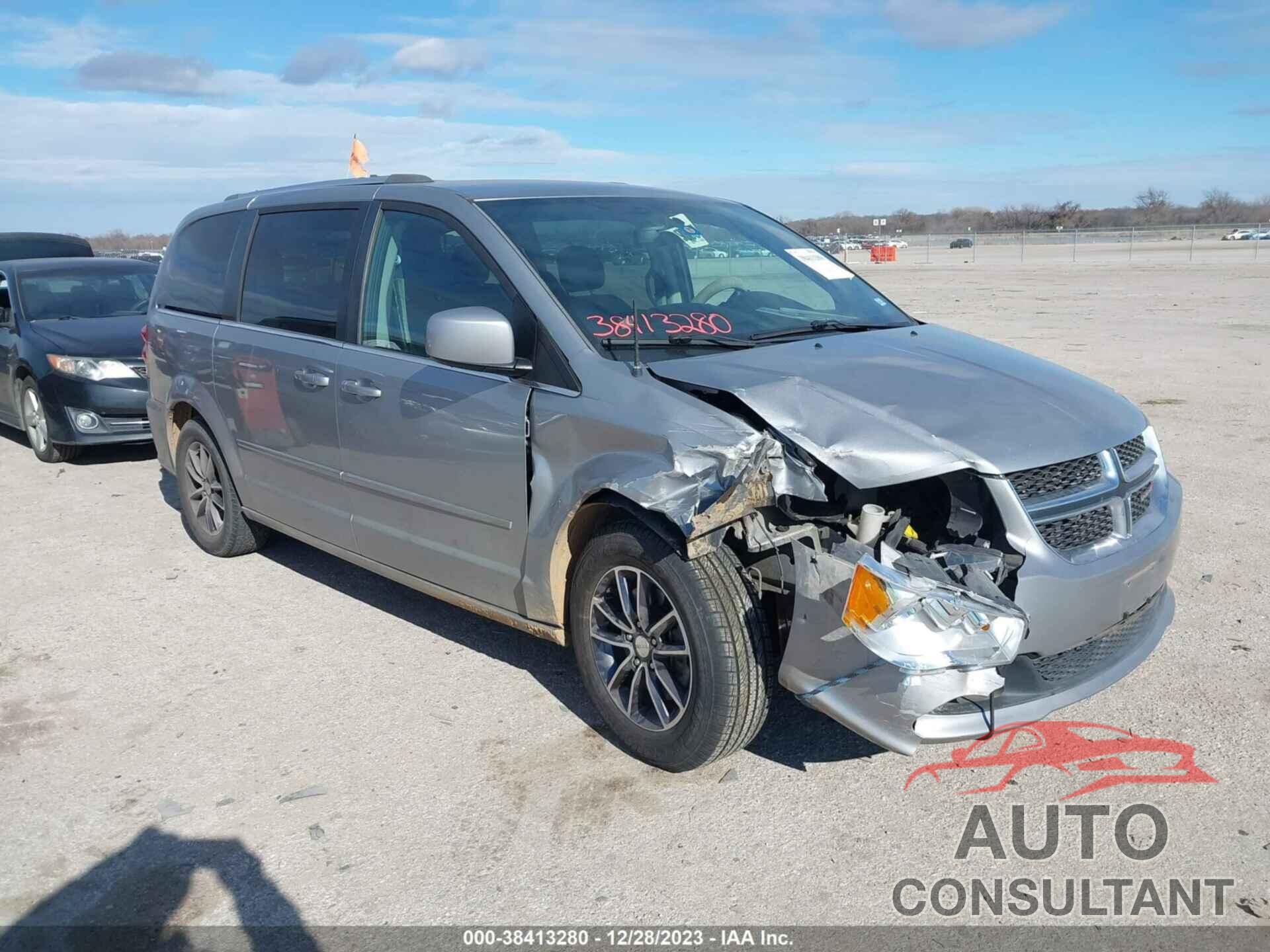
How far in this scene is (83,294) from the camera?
32.8 ft

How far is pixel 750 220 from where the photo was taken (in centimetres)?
518

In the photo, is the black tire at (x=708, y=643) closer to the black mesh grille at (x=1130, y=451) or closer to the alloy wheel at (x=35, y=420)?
the black mesh grille at (x=1130, y=451)

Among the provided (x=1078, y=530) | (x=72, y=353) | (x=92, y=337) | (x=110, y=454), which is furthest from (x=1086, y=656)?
(x=110, y=454)

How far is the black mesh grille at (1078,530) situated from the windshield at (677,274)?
128 cm

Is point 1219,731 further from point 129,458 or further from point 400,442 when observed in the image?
point 129,458

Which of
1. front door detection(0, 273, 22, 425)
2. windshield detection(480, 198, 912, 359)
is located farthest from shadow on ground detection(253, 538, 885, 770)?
front door detection(0, 273, 22, 425)

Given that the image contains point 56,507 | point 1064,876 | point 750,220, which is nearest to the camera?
point 1064,876

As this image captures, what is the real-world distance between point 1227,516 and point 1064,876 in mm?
3926

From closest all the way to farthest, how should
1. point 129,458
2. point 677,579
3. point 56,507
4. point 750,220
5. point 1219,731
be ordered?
point 677,579 < point 1219,731 < point 750,220 < point 56,507 < point 129,458

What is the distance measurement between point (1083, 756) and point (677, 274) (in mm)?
2355

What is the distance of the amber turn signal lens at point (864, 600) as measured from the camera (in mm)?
2949

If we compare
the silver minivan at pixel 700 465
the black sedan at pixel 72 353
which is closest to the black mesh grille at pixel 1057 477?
the silver minivan at pixel 700 465

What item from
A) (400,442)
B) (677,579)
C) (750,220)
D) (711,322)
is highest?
(750,220)

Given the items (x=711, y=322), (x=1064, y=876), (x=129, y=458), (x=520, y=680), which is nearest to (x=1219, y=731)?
(x=1064, y=876)
